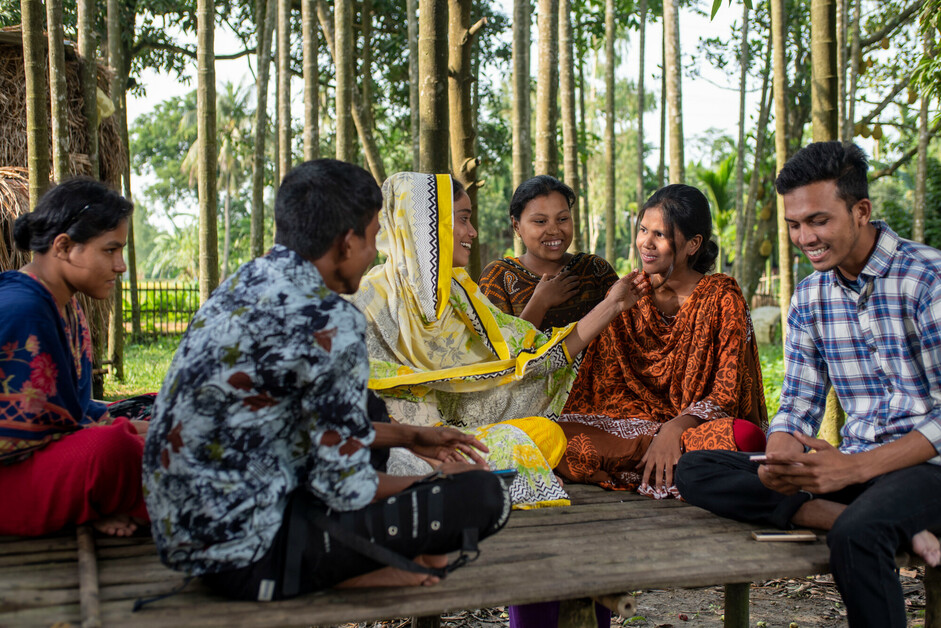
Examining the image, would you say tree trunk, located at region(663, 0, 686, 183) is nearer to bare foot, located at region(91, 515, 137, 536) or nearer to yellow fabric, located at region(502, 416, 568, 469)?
yellow fabric, located at region(502, 416, 568, 469)

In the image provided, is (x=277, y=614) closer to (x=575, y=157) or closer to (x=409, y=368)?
(x=409, y=368)

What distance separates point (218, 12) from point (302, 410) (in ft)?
44.8

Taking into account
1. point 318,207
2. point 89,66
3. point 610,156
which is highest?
point 89,66

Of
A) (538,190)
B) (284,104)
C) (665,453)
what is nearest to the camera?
(665,453)

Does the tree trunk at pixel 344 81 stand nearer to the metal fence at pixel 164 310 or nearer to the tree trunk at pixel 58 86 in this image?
the tree trunk at pixel 58 86

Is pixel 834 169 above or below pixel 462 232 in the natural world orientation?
above

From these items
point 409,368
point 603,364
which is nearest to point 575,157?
point 603,364

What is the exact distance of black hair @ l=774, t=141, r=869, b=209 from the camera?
2912mm

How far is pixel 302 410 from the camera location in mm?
2158

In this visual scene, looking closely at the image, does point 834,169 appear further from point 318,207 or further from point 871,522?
point 318,207

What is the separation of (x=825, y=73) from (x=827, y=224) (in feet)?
7.09

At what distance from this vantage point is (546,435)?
145 inches

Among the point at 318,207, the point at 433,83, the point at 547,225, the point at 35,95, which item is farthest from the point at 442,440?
the point at 35,95

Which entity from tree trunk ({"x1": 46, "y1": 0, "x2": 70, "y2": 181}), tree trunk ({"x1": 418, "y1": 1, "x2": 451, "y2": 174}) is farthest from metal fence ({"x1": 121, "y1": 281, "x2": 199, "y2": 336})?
tree trunk ({"x1": 418, "y1": 1, "x2": 451, "y2": 174})
